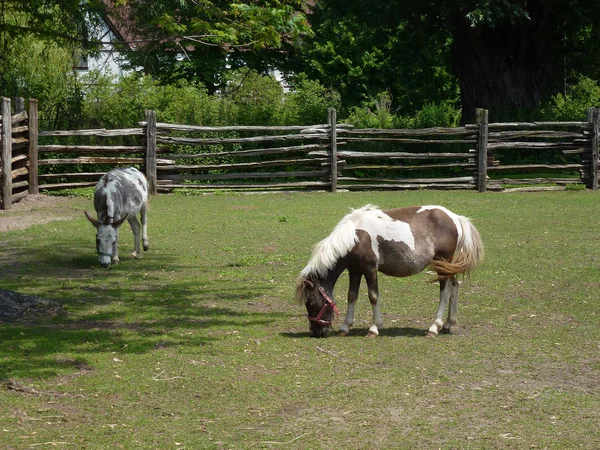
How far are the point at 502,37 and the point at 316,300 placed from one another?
20.3 meters

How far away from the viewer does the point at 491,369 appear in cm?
693

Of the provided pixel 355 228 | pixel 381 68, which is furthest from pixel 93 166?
pixel 381 68

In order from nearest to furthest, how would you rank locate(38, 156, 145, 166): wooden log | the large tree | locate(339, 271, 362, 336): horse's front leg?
locate(339, 271, 362, 336): horse's front leg < locate(38, 156, 145, 166): wooden log < the large tree

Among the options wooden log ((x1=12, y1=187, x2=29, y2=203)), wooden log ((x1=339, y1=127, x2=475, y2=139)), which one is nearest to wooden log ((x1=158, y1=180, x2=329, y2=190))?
wooden log ((x1=339, y1=127, x2=475, y2=139))

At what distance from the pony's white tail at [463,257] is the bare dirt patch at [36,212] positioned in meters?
9.32

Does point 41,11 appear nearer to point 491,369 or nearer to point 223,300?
point 223,300

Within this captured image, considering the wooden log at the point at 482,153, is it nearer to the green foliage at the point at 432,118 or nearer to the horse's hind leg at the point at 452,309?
the green foliage at the point at 432,118

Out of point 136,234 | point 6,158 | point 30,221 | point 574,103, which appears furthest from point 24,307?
point 574,103

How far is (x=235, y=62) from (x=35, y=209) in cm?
2373

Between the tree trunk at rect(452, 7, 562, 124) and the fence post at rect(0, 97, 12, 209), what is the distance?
13.4 meters

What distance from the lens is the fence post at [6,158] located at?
1766 centimetres

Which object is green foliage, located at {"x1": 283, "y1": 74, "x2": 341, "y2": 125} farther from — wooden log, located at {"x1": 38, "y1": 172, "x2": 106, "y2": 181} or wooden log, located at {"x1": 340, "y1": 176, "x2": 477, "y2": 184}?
wooden log, located at {"x1": 38, "y1": 172, "x2": 106, "y2": 181}

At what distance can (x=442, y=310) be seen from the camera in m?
8.09

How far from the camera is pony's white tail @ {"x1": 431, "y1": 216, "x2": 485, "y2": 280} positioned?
7910 mm
